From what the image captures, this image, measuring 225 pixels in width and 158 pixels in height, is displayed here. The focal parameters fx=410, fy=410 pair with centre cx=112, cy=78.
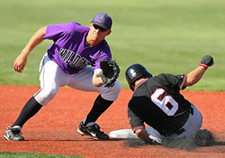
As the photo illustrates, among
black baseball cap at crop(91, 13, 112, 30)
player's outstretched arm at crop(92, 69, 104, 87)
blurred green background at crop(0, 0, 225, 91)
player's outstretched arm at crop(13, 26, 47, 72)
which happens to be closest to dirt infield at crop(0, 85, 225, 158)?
player's outstretched arm at crop(92, 69, 104, 87)

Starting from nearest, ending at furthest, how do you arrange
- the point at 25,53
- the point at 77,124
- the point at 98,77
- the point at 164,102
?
1. the point at 164,102
2. the point at 98,77
3. the point at 25,53
4. the point at 77,124

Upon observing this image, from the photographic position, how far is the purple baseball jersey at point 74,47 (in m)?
5.48

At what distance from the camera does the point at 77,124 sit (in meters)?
6.73

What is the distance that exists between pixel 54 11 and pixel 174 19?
8581 mm

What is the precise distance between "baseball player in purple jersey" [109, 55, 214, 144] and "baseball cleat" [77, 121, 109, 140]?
76cm

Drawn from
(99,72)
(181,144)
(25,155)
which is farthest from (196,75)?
(25,155)

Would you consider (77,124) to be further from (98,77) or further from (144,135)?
(144,135)

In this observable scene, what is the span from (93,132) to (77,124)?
105cm

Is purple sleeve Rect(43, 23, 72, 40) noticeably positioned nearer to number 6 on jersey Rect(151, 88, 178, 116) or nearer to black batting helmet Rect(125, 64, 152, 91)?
black batting helmet Rect(125, 64, 152, 91)

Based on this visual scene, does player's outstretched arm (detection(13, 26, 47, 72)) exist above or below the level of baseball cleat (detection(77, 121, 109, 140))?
above

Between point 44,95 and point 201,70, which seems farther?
point 44,95

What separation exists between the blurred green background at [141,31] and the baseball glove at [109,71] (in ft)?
17.7

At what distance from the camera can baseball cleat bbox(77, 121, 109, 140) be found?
5.68 meters

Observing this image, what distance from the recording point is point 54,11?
2902 cm
